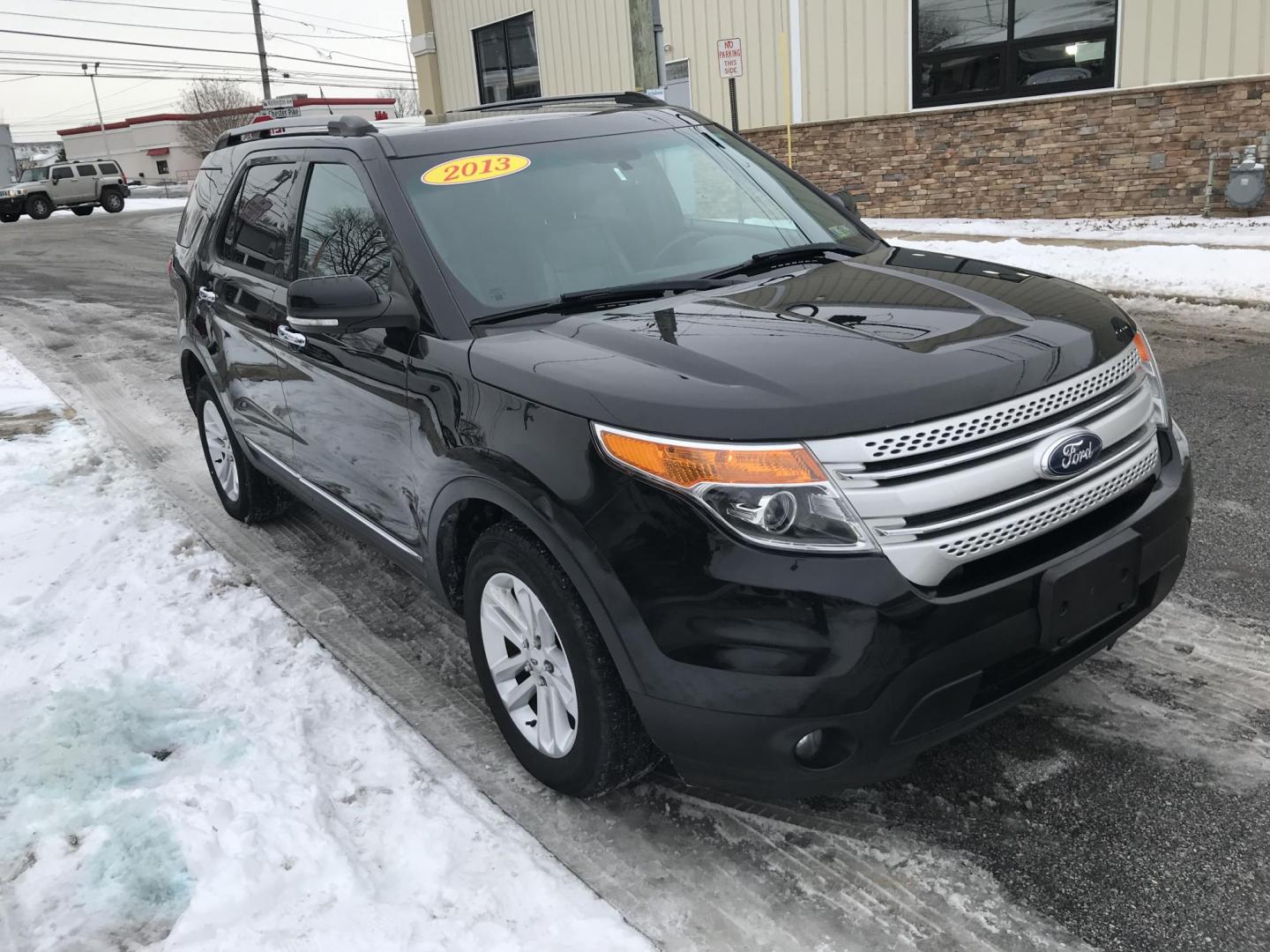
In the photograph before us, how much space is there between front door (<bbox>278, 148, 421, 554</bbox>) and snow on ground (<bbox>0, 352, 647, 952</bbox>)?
642mm

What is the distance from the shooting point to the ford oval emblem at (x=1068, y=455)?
2410 mm

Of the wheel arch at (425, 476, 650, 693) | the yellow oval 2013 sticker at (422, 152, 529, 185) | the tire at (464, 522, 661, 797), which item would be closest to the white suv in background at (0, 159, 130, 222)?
the yellow oval 2013 sticker at (422, 152, 529, 185)

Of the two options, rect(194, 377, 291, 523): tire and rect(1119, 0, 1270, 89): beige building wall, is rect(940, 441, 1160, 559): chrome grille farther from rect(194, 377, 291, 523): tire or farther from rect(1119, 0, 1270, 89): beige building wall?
rect(1119, 0, 1270, 89): beige building wall

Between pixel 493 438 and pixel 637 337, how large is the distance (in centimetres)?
46

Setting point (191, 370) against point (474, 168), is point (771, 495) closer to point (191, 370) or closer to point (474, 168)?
point (474, 168)

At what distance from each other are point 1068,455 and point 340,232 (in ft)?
8.09

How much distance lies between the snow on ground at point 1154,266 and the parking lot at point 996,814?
537 cm

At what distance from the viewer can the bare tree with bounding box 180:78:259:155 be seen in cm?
7600

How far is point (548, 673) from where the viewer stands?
2.83 m

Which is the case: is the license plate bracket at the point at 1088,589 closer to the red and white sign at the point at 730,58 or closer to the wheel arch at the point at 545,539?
the wheel arch at the point at 545,539

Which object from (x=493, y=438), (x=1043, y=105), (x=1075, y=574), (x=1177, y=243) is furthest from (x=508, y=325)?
(x=1043, y=105)

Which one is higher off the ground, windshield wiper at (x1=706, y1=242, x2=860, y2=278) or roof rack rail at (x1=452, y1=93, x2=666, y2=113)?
roof rack rail at (x1=452, y1=93, x2=666, y2=113)

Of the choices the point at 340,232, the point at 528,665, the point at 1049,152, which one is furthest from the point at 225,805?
the point at 1049,152

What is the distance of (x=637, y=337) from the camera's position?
9.03 feet
